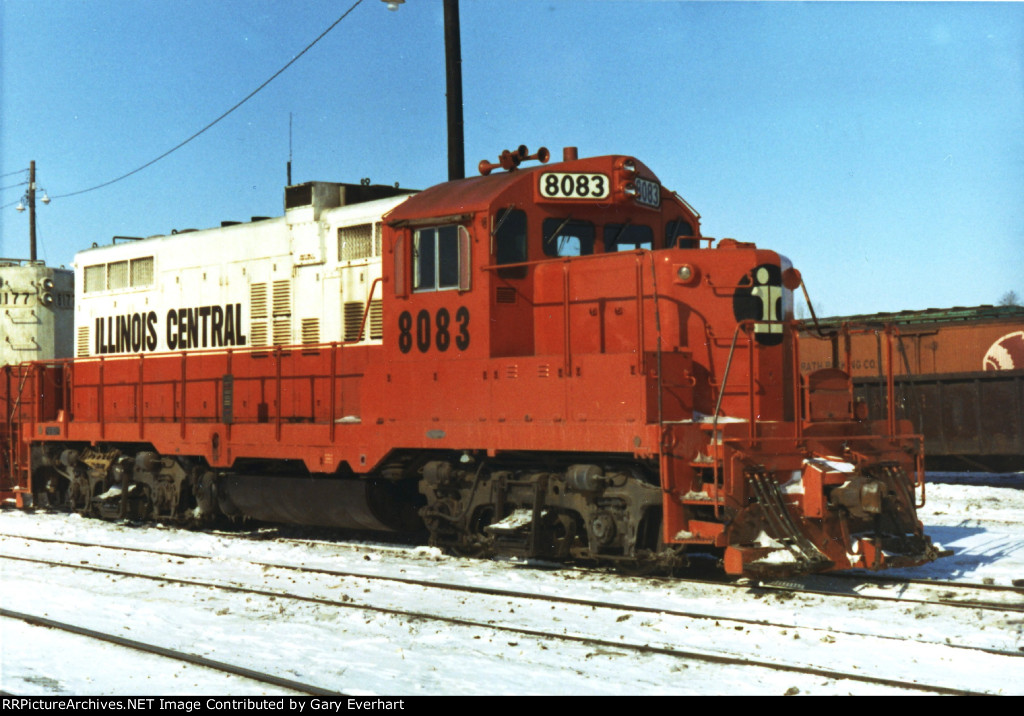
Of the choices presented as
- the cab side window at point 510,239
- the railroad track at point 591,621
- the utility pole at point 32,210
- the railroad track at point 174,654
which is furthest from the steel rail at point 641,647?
the utility pole at point 32,210

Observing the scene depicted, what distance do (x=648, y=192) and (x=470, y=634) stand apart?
16.0 ft

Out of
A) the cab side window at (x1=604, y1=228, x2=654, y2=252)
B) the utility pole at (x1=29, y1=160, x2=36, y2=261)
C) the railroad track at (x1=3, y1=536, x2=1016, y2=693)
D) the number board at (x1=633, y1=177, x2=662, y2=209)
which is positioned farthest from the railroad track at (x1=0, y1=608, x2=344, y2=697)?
the utility pole at (x1=29, y1=160, x2=36, y2=261)

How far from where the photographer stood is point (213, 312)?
13820mm

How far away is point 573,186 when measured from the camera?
33.1 feet

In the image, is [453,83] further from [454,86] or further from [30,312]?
[30,312]

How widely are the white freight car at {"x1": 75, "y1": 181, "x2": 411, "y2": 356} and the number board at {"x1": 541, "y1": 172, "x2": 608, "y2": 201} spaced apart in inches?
89.3

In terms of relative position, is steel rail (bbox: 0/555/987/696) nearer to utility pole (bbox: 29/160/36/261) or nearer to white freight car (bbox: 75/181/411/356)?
white freight car (bbox: 75/181/411/356)

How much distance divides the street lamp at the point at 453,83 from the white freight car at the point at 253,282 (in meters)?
2.87

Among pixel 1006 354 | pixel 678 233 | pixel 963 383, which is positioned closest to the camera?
pixel 678 233

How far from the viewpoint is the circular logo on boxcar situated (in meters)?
19.0

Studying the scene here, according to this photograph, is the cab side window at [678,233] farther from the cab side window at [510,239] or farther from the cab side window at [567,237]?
the cab side window at [510,239]

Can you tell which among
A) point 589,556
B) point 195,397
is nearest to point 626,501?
point 589,556

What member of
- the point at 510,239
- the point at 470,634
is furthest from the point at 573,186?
the point at 470,634
